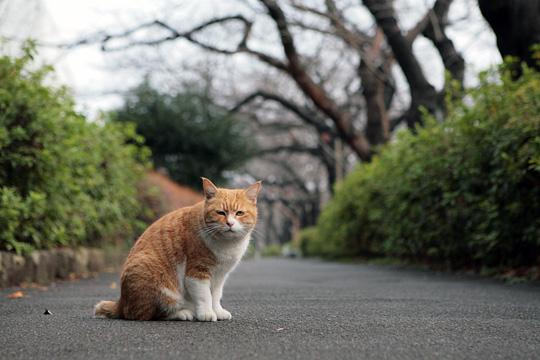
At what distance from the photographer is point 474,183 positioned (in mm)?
7742

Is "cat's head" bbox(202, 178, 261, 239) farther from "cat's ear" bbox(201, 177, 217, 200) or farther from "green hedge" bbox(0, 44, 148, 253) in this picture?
"green hedge" bbox(0, 44, 148, 253)

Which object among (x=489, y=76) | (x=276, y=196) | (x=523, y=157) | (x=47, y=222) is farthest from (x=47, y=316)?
(x=276, y=196)

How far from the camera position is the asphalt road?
2828 millimetres

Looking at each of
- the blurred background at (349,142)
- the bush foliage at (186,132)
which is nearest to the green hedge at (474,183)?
the blurred background at (349,142)

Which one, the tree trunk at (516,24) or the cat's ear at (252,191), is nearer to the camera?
the cat's ear at (252,191)

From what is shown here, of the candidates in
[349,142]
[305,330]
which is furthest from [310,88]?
[305,330]

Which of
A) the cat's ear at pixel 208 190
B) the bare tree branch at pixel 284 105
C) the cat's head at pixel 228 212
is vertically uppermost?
the bare tree branch at pixel 284 105

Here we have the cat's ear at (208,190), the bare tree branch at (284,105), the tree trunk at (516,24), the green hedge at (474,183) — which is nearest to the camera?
the cat's ear at (208,190)

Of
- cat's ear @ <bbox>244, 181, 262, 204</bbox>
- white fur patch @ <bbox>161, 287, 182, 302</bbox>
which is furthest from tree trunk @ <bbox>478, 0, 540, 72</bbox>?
white fur patch @ <bbox>161, 287, 182, 302</bbox>

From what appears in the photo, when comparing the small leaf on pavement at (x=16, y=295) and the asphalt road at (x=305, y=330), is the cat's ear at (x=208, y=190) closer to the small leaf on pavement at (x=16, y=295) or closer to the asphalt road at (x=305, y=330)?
the asphalt road at (x=305, y=330)

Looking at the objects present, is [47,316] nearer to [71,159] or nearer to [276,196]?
[71,159]

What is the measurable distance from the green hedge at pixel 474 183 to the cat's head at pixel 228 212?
292 cm

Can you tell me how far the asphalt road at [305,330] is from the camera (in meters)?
2.83

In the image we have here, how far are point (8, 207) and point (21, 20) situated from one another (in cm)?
420
